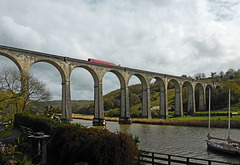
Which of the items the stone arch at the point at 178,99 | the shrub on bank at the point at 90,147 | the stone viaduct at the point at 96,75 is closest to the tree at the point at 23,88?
the stone viaduct at the point at 96,75

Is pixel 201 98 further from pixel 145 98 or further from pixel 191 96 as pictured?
pixel 145 98

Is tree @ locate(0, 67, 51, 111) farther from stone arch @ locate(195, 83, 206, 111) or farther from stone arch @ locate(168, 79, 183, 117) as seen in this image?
stone arch @ locate(195, 83, 206, 111)

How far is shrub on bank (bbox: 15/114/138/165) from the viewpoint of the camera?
5820 mm

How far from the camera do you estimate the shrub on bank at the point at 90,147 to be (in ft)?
19.1

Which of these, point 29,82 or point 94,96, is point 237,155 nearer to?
point 29,82

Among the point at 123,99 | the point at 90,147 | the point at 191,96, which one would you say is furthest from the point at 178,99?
the point at 90,147

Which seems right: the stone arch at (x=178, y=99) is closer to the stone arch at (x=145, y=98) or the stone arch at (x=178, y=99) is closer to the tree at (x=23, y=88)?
the stone arch at (x=145, y=98)

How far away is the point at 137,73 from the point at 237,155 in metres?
24.2

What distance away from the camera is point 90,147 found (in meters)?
6.23

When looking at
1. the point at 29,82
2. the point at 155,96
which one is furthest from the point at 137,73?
the point at 155,96

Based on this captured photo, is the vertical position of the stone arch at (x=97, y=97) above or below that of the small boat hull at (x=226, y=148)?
above

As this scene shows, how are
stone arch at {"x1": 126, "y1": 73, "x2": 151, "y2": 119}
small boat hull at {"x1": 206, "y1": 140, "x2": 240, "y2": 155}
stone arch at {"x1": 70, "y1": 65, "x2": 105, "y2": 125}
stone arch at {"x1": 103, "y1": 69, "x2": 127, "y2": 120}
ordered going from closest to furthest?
small boat hull at {"x1": 206, "y1": 140, "x2": 240, "y2": 155}, stone arch at {"x1": 70, "y1": 65, "x2": 105, "y2": 125}, stone arch at {"x1": 103, "y1": 69, "x2": 127, "y2": 120}, stone arch at {"x1": 126, "y1": 73, "x2": 151, "y2": 119}

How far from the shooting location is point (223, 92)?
5275cm

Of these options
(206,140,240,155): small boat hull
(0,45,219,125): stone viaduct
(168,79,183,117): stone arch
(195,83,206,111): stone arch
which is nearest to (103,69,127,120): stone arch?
(0,45,219,125): stone viaduct
